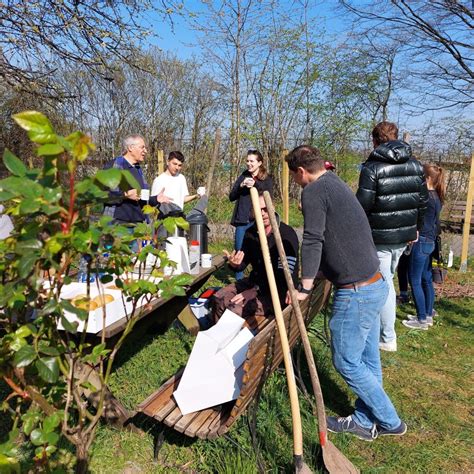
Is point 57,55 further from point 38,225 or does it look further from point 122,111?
point 122,111

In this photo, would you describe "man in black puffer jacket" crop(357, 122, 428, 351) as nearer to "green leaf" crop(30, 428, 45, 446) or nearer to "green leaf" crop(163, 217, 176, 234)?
"green leaf" crop(163, 217, 176, 234)

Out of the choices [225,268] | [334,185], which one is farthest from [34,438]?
[225,268]

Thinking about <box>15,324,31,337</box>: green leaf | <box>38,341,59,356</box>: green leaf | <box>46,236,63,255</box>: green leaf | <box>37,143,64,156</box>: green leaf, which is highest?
<box>37,143,64,156</box>: green leaf

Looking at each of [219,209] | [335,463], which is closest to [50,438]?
[335,463]

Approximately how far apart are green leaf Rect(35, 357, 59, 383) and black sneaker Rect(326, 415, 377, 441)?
2092 mm

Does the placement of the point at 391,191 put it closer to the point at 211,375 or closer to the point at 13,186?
the point at 211,375

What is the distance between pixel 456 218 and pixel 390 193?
816 cm

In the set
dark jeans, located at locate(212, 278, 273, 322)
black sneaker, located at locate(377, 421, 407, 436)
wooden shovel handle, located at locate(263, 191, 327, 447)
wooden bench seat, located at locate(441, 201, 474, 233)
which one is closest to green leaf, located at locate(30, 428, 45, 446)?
wooden shovel handle, located at locate(263, 191, 327, 447)

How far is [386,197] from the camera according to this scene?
12.0 ft

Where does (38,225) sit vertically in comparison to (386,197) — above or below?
above

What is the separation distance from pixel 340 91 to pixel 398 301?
7.01m

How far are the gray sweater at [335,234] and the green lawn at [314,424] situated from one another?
961 millimetres

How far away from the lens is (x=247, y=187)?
5430mm

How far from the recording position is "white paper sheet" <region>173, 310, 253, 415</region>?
2318 millimetres
